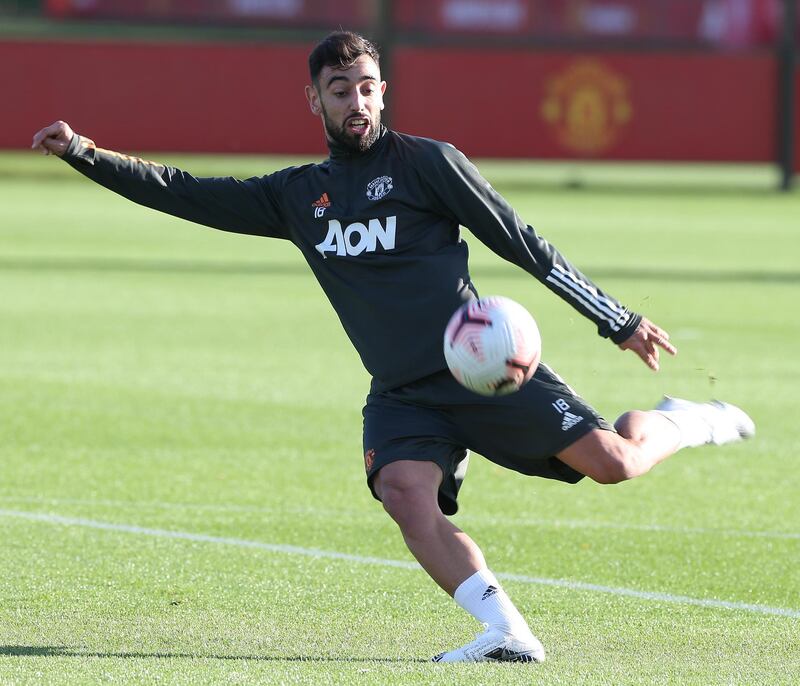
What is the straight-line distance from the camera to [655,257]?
25.8 metres

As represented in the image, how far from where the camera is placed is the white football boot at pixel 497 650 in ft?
19.9

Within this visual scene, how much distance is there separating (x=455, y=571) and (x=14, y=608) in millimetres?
1857

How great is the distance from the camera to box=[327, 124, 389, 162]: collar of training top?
21.5 ft

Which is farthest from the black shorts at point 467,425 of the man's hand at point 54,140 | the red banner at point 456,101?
the red banner at point 456,101

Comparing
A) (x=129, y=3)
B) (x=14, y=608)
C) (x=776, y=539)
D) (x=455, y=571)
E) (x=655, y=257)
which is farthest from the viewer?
(x=129, y=3)

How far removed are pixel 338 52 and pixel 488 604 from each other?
210cm

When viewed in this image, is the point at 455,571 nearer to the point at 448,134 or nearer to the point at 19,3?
the point at 448,134

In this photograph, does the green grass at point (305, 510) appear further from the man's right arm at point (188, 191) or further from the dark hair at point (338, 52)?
the dark hair at point (338, 52)

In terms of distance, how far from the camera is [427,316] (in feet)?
20.9

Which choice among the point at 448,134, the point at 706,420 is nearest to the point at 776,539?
the point at 706,420

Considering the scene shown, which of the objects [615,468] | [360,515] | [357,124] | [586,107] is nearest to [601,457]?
[615,468]

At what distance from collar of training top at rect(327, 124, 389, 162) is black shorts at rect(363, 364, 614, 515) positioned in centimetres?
89

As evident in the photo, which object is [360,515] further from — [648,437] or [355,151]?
[355,151]

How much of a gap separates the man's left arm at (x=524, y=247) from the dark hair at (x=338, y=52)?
19.1 inches
